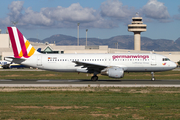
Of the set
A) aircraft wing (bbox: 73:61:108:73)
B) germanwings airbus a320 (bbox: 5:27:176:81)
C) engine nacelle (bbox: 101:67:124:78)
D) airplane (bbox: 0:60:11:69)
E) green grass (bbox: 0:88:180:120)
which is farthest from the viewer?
airplane (bbox: 0:60:11:69)

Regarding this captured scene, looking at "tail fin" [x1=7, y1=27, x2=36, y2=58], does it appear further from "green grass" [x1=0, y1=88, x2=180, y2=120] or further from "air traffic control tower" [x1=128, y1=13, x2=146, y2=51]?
"air traffic control tower" [x1=128, y1=13, x2=146, y2=51]

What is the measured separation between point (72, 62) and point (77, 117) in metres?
24.0

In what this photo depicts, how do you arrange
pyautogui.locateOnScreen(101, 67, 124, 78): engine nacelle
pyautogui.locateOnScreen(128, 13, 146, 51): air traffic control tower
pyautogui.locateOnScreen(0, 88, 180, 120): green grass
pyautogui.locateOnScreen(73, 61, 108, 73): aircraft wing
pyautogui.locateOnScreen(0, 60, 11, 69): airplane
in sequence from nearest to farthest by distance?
1. pyautogui.locateOnScreen(0, 88, 180, 120): green grass
2. pyautogui.locateOnScreen(101, 67, 124, 78): engine nacelle
3. pyautogui.locateOnScreen(73, 61, 108, 73): aircraft wing
4. pyautogui.locateOnScreen(0, 60, 11, 69): airplane
5. pyautogui.locateOnScreen(128, 13, 146, 51): air traffic control tower

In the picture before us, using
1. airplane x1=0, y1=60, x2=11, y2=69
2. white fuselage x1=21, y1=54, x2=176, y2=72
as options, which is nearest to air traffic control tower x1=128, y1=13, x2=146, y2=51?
airplane x1=0, y1=60, x2=11, y2=69

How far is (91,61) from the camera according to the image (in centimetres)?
3719

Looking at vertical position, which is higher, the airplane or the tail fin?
the tail fin

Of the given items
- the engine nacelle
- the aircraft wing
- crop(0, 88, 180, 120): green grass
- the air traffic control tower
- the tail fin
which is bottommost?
crop(0, 88, 180, 120): green grass

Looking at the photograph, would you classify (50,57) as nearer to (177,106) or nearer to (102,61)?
(102,61)

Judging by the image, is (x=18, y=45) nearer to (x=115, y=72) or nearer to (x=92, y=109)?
(x=115, y=72)

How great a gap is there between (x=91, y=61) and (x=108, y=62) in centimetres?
253

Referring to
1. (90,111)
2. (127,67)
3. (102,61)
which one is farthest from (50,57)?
(90,111)

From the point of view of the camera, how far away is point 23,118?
1318 centimetres

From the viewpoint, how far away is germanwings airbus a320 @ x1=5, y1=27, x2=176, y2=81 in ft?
118

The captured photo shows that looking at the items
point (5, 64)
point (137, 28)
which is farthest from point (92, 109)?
point (137, 28)
